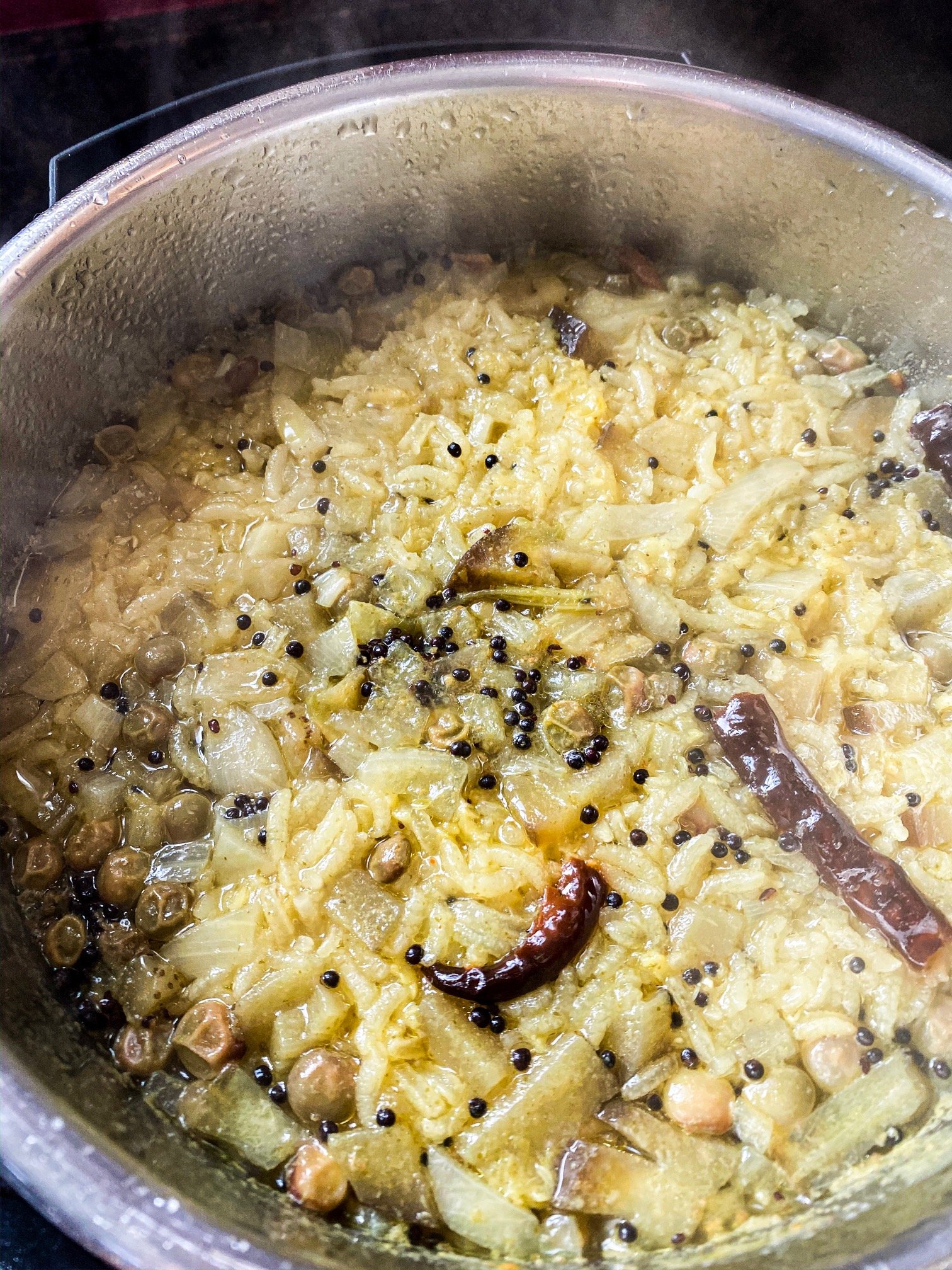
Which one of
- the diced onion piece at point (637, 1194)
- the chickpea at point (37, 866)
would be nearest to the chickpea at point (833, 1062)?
the diced onion piece at point (637, 1194)

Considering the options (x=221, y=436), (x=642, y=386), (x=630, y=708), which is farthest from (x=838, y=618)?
(x=221, y=436)

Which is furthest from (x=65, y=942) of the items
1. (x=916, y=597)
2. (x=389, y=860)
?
(x=916, y=597)

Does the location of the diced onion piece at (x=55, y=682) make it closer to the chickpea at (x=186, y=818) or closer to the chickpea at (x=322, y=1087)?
the chickpea at (x=186, y=818)

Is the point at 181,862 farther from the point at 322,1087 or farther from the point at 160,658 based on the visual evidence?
the point at 322,1087

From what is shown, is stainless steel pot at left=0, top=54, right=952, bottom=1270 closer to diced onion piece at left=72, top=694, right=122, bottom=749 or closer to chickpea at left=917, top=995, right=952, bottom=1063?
chickpea at left=917, top=995, right=952, bottom=1063

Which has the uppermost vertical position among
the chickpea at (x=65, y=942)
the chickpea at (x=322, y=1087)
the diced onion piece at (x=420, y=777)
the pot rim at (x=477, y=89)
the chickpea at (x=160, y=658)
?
the pot rim at (x=477, y=89)

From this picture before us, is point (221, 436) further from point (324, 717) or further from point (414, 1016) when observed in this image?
point (414, 1016)

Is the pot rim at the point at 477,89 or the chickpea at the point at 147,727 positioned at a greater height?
the pot rim at the point at 477,89
